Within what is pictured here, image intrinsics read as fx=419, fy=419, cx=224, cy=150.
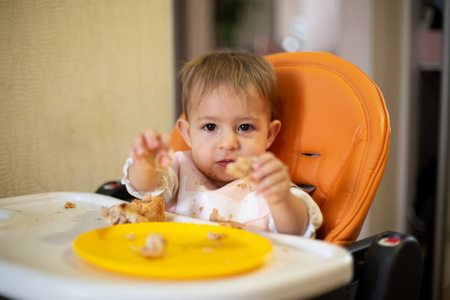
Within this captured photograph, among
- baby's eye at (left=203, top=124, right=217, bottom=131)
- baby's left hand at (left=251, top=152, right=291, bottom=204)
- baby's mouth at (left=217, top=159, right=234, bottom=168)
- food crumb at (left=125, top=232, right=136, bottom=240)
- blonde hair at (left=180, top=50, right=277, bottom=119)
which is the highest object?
blonde hair at (left=180, top=50, right=277, bottom=119)

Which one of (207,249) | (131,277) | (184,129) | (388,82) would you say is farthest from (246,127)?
(388,82)

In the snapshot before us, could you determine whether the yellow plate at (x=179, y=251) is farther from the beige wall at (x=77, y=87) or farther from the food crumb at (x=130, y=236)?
the beige wall at (x=77, y=87)

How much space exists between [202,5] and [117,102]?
0.92 meters

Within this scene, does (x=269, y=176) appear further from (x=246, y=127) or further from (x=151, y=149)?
(x=246, y=127)

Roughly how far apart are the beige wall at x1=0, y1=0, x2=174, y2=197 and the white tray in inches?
14.2

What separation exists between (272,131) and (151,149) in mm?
409

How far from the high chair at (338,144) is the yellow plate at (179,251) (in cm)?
20

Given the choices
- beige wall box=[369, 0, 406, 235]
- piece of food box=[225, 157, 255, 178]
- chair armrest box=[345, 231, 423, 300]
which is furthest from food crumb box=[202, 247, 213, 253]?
beige wall box=[369, 0, 406, 235]

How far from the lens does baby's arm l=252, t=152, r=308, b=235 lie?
2.11 feet

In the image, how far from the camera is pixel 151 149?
65 cm

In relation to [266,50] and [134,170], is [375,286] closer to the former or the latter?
[134,170]

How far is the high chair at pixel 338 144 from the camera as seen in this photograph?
0.70 meters

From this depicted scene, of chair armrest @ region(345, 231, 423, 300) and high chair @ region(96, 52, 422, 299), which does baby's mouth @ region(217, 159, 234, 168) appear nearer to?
high chair @ region(96, 52, 422, 299)

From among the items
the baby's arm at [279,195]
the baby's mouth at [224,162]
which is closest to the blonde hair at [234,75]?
the baby's mouth at [224,162]
